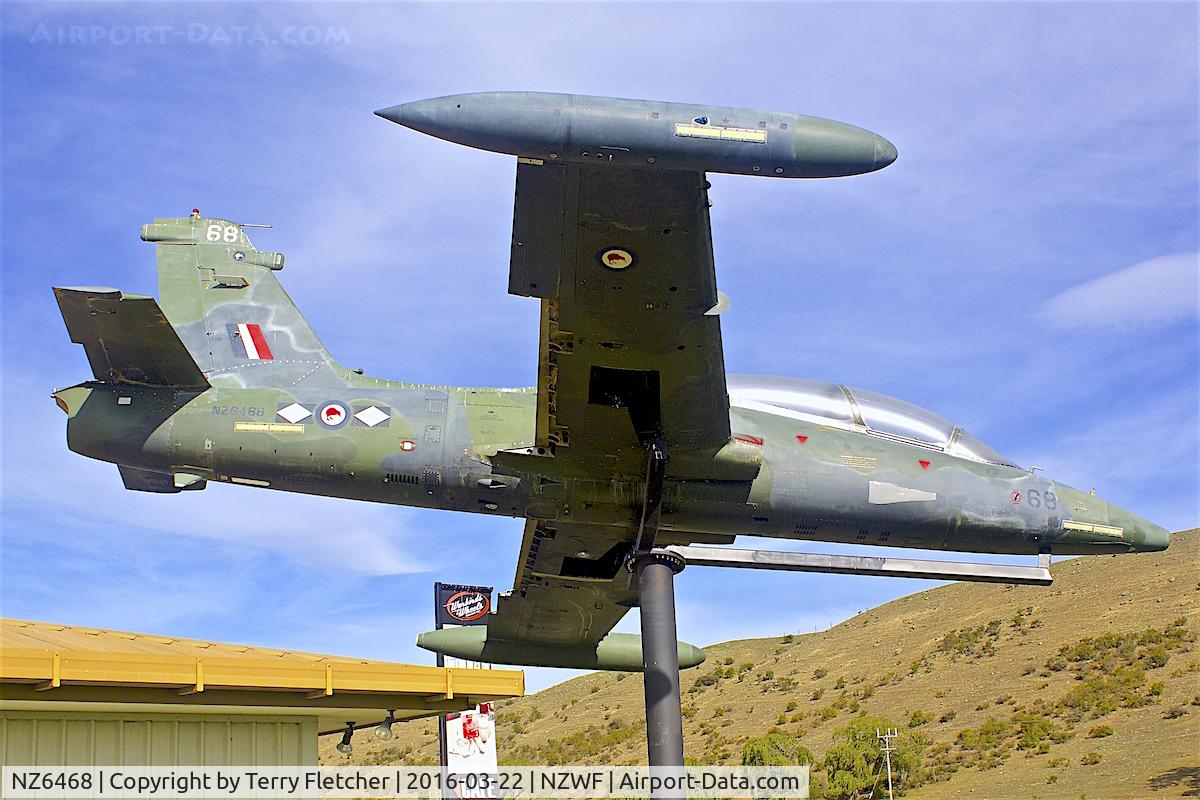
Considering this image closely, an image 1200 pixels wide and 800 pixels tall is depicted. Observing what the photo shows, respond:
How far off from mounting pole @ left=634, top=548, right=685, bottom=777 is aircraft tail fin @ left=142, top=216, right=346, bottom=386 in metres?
4.26

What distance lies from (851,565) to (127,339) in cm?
818

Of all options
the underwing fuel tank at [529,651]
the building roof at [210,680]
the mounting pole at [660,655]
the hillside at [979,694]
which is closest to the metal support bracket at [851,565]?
the mounting pole at [660,655]

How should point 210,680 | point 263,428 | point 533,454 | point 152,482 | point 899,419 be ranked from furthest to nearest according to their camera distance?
point 899,419 → point 152,482 → point 263,428 → point 533,454 → point 210,680

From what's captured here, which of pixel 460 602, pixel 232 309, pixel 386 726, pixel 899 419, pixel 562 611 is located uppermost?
pixel 232 309

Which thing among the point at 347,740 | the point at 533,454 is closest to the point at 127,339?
the point at 533,454

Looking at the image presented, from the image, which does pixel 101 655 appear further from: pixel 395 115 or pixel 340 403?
pixel 395 115

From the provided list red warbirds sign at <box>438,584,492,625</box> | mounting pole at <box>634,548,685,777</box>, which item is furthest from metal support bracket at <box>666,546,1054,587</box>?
red warbirds sign at <box>438,584,492,625</box>

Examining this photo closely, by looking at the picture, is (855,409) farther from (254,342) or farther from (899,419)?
(254,342)

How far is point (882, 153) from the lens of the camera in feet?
27.0

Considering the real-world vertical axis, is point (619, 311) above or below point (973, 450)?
above

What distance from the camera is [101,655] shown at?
34.9ft

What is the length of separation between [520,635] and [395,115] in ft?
32.7

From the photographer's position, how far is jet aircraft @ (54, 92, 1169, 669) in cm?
1064

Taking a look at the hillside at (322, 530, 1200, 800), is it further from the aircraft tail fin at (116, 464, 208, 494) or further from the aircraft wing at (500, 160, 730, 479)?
the aircraft tail fin at (116, 464, 208, 494)
